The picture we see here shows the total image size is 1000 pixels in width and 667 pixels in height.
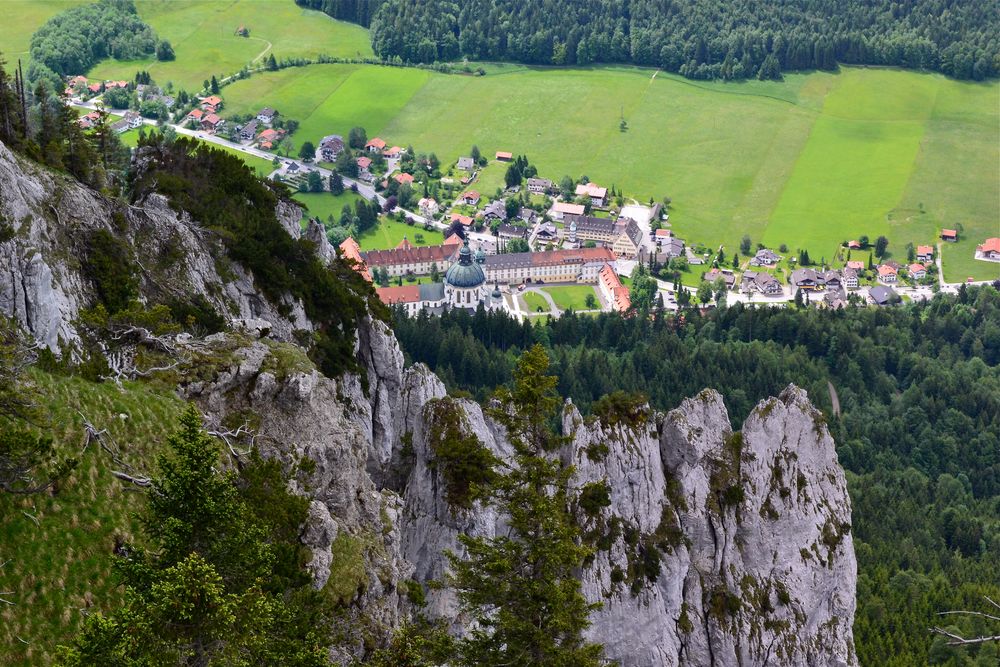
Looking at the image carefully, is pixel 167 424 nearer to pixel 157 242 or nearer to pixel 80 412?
pixel 80 412

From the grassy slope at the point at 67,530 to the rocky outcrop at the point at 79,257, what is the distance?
347 inches

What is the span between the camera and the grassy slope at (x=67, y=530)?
42.6m

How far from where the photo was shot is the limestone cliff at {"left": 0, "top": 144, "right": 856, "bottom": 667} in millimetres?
59750

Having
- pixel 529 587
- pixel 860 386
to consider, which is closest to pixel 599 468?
pixel 529 587

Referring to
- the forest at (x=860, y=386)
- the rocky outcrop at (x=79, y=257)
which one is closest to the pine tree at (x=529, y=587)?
the rocky outcrop at (x=79, y=257)

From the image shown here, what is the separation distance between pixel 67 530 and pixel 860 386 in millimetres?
149990

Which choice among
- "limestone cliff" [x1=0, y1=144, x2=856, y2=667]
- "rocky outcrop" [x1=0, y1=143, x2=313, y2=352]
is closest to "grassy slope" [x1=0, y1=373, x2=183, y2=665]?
"limestone cliff" [x1=0, y1=144, x2=856, y2=667]

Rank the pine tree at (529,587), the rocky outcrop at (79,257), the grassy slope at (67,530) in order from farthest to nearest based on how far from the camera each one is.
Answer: the rocky outcrop at (79,257) → the pine tree at (529,587) → the grassy slope at (67,530)

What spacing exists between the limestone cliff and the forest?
42.2m

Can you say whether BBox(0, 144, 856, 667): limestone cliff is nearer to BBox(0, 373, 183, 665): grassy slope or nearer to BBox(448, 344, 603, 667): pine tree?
BBox(0, 373, 183, 665): grassy slope

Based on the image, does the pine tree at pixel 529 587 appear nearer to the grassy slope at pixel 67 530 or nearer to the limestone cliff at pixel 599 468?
the limestone cliff at pixel 599 468

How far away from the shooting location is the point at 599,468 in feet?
240

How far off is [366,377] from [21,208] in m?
27.3

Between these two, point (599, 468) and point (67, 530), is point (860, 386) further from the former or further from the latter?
point (67, 530)
